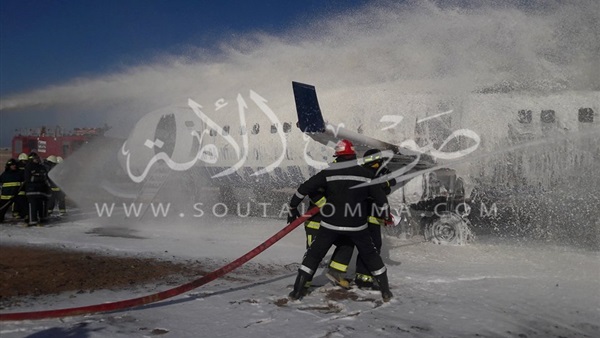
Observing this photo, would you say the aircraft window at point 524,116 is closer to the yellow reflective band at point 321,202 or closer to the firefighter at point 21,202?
the yellow reflective band at point 321,202

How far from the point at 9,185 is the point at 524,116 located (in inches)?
511

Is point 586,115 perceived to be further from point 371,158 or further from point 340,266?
point 340,266

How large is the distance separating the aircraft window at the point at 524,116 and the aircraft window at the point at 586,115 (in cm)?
91

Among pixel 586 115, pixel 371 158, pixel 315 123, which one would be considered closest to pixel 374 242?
pixel 371 158

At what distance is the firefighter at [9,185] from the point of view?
1184 centimetres

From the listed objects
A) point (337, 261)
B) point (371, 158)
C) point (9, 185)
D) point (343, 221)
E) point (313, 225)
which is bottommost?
point (337, 261)

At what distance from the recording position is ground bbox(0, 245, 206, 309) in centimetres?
534

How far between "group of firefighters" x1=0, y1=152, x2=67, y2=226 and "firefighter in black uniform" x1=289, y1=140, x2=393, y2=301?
29.9ft

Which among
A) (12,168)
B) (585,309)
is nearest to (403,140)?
(585,309)

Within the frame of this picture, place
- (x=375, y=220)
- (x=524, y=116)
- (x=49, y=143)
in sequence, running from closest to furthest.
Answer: (x=375, y=220) < (x=524, y=116) < (x=49, y=143)

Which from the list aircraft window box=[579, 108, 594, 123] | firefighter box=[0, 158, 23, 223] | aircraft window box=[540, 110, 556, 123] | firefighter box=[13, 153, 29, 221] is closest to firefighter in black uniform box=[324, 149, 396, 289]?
aircraft window box=[540, 110, 556, 123]

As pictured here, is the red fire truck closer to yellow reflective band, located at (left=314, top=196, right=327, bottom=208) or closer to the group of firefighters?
the group of firefighters

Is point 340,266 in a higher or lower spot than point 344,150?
lower

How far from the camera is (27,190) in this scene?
11.2 meters
